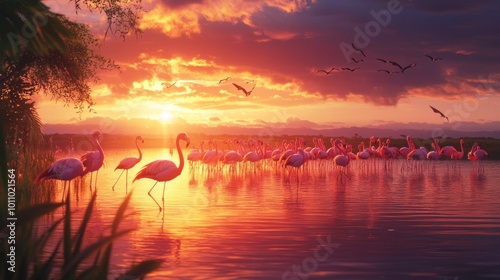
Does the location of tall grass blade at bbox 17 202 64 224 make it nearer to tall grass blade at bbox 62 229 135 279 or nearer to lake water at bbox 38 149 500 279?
tall grass blade at bbox 62 229 135 279

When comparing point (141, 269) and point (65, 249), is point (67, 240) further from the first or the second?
point (141, 269)

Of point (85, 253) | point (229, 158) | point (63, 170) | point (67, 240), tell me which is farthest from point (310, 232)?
point (229, 158)

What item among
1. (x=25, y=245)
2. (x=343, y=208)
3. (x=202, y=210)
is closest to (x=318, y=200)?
(x=343, y=208)

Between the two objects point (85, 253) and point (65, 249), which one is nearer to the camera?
point (85, 253)

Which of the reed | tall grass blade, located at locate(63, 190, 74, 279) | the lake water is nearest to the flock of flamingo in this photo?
the lake water

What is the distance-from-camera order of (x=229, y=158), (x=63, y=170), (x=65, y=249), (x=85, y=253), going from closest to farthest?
(x=85, y=253) → (x=65, y=249) → (x=63, y=170) → (x=229, y=158)

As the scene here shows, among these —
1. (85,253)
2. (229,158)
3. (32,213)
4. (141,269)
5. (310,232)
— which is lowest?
(310,232)

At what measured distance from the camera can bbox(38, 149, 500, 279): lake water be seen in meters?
9.91

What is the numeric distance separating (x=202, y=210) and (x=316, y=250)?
6.96 metres

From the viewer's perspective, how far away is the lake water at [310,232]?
991 centimetres

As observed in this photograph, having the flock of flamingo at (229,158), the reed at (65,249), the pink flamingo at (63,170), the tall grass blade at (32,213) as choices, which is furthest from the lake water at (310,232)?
the flock of flamingo at (229,158)

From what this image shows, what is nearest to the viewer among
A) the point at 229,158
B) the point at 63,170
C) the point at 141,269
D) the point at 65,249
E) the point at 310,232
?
the point at 141,269

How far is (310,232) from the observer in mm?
13680

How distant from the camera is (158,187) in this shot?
2659cm
